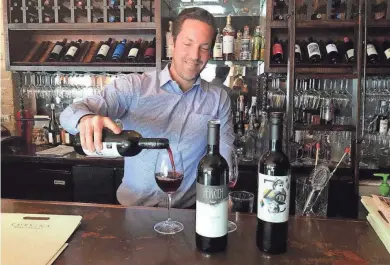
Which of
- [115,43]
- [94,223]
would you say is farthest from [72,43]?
[94,223]

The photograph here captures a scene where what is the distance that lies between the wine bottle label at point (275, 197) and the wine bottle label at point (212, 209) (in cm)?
8

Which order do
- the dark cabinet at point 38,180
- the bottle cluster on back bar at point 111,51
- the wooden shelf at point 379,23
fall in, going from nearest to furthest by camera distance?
the wooden shelf at point 379,23, the dark cabinet at point 38,180, the bottle cluster on back bar at point 111,51

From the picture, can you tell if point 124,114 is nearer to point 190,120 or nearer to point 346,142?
point 190,120

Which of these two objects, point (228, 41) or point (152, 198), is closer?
point (152, 198)

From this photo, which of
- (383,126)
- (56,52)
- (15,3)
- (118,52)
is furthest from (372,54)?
(15,3)

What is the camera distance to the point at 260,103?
8.55 ft

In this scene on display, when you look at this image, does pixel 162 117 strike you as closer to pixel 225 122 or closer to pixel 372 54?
pixel 225 122

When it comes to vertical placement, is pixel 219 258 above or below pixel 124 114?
below

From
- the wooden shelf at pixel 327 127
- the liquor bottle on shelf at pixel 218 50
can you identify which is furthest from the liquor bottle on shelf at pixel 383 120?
the liquor bottle on shelf at pixel 218 50

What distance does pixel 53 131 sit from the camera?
2676 mm

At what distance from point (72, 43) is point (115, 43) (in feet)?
1.07

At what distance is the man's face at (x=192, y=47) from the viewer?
4.57ft

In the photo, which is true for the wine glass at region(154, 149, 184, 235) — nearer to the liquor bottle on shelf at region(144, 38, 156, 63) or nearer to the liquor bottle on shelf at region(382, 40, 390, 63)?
the liquor bottle on shelf at region(144, 38, 156, 63)

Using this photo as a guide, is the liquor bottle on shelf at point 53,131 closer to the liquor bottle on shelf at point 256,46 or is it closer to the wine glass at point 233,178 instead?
the liquor bottle on shelf at point 256,46
